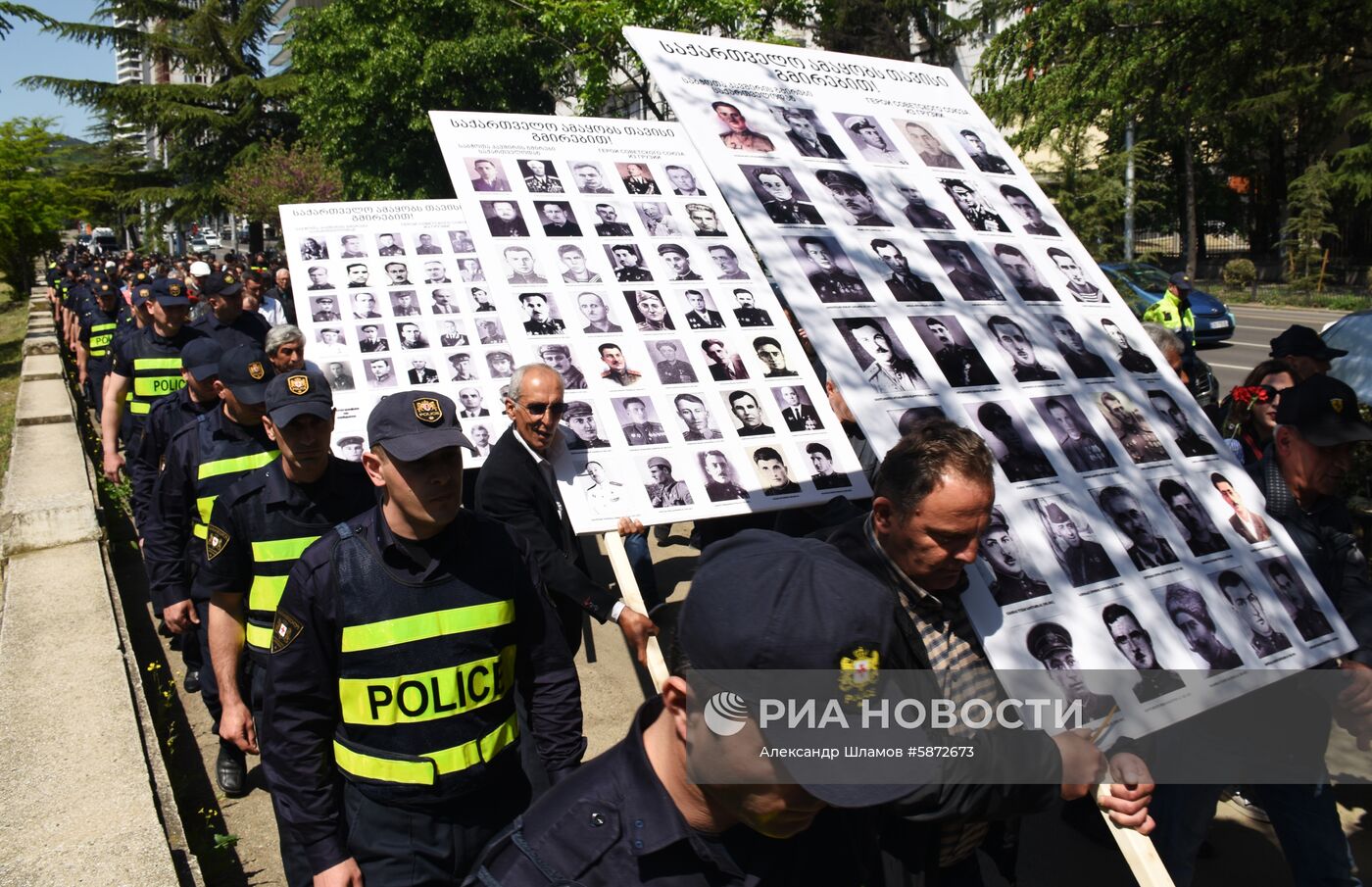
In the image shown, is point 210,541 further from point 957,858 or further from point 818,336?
point 957,858

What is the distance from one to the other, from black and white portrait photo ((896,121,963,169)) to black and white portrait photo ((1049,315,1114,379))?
2.44ft

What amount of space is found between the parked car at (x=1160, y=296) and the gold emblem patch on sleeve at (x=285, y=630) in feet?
56.4

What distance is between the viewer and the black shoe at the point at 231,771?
14.7ft

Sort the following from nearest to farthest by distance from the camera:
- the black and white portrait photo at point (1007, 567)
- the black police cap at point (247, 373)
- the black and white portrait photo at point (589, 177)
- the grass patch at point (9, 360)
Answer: the black and white portrait photo at point (1007, 567) → the black police cap at point (247, 373) → the black and white portrait photo at point (589, 177) → the grass patch at point (9, 360)

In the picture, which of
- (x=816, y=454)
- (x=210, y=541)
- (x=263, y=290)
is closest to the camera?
(x=210, y=541)

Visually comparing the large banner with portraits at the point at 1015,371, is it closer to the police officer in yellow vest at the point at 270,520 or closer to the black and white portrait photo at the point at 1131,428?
the black and white portrait photo at the point at 1131,428

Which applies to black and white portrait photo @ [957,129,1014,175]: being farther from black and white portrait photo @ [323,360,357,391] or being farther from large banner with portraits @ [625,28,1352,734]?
black and white portrait photo @ [323,360,357,391]

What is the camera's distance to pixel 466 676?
2.52m

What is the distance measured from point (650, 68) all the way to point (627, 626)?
1.82 metres

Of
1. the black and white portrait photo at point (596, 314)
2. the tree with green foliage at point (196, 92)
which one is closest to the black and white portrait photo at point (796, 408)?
the black and white portrait photo at point (596, 314)

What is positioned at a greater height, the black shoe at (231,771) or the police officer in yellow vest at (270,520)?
the police officer in yellow vest at (270,520)

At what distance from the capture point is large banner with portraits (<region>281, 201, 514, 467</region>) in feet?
18.5

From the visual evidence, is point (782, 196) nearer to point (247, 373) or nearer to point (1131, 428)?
point (1131, 428)

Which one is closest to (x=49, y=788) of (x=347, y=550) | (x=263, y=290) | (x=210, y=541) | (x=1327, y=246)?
(x=210, y=541)
